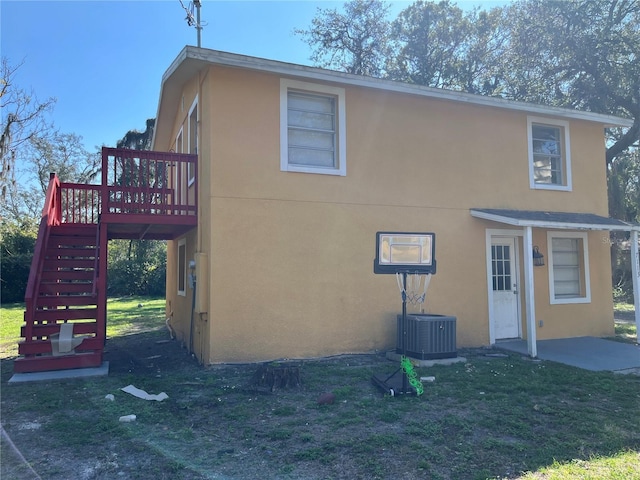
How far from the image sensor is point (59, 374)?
6.36m

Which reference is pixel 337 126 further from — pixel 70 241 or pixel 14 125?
pixel 14 125

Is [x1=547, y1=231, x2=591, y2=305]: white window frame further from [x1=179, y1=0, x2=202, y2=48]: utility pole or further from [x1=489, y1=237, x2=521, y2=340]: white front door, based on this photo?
[x1=179, y1=0, x2=202, y2=48]: utility pole

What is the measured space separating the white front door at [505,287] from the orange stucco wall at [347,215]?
15.1 inches

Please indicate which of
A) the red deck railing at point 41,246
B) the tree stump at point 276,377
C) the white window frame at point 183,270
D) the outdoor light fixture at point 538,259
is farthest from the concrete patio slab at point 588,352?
the red deck railing at point 41,246

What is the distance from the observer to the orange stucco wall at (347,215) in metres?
7.07

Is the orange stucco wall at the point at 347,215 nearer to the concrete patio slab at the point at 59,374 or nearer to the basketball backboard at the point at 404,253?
the concrete patio slab at the point at 59,374

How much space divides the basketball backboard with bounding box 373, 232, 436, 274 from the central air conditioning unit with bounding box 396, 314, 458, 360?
1873 mm

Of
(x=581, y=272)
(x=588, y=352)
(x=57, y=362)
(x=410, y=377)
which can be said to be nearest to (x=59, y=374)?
(x=57, y=362)

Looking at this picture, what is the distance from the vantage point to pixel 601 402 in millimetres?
5367

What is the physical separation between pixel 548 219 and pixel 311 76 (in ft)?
16.8

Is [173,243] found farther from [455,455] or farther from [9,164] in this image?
[9,164]

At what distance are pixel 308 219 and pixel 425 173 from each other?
2.60 metres

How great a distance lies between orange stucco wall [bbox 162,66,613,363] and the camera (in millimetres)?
7066

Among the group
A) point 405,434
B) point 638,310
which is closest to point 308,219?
point 405,434
